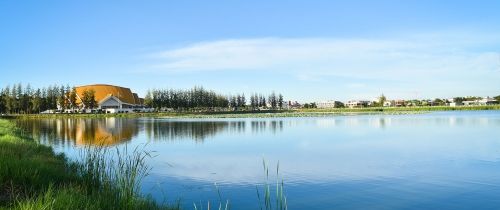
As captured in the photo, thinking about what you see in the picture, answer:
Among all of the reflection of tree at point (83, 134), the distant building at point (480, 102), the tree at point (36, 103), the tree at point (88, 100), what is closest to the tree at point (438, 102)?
the distant building at point (480, 102)

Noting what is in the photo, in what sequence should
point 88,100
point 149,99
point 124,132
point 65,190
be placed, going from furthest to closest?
point 149,99 < point 88,100 < point 124,132 < point 65,190

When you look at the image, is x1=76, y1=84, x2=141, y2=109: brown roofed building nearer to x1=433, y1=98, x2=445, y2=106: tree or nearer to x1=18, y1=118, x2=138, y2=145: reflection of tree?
x1=18, y1=118, x2=138, y2=145: reflection of tree

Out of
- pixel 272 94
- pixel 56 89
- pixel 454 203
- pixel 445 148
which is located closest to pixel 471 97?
pixel 272 94

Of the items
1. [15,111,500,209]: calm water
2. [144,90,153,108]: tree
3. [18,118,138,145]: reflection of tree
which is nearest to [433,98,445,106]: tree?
[144,90,153,108]: tree

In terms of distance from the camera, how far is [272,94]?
477ft

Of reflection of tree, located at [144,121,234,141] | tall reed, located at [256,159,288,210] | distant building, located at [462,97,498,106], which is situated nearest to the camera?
tall reed, located at [256,159,288,210]

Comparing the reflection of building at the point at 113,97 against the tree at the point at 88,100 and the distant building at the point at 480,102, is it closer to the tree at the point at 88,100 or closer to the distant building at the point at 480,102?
the tree at the point at 88,100

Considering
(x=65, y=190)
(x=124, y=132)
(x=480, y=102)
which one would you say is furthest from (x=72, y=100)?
(x=480, y=102)

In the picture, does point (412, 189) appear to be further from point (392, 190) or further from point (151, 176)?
point (151, 176)

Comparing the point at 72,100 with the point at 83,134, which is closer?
the point at 83,134

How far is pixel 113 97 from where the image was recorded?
11481 centimetres

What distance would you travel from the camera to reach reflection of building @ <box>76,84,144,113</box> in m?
113

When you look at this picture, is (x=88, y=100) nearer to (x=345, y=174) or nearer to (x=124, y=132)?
(x=124, y=132)

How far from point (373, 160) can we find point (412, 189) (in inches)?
215
